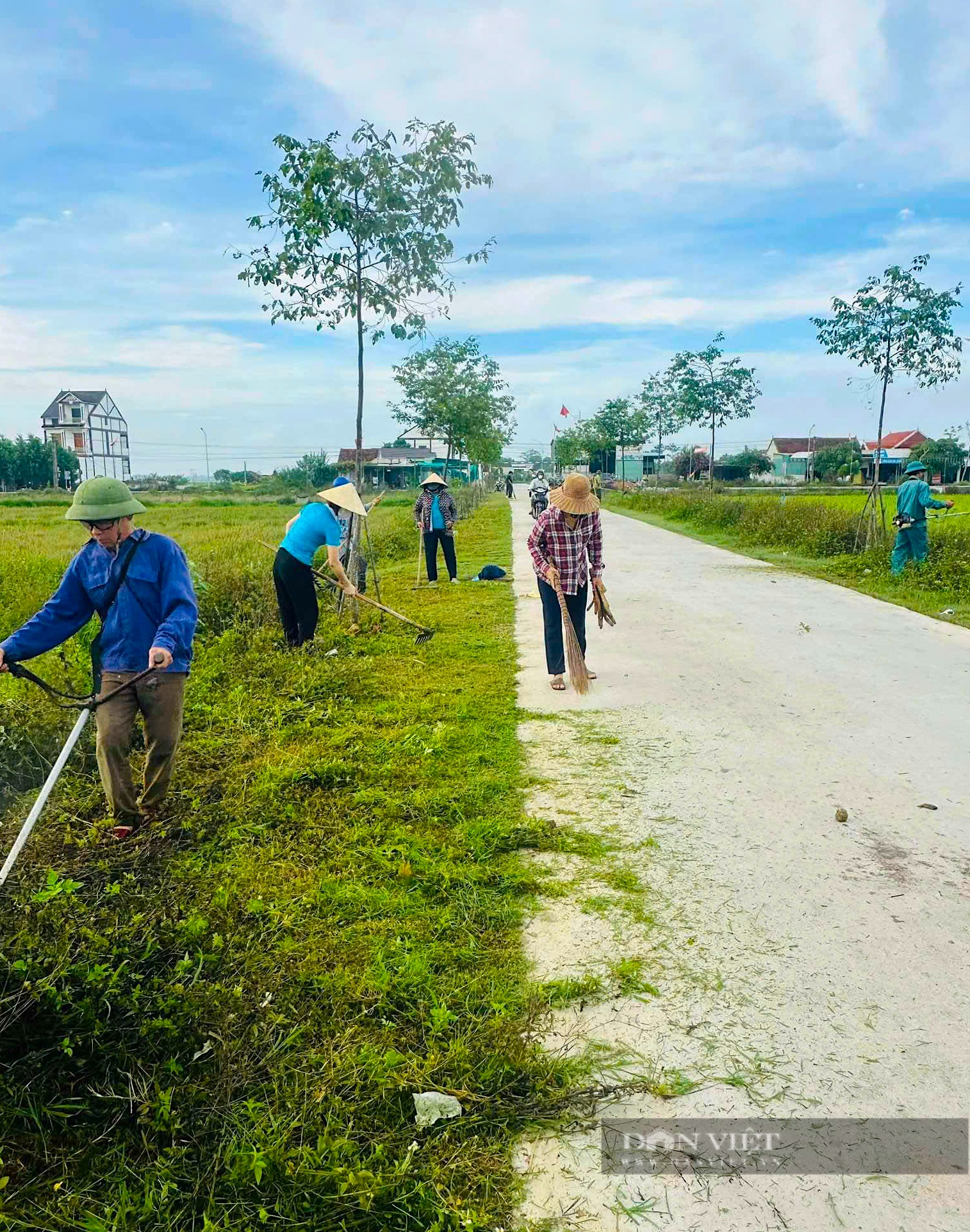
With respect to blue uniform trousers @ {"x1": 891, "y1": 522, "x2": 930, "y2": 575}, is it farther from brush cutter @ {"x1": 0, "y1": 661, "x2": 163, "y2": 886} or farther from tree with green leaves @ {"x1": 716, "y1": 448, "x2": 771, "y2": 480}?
tree with green leaves @ {"x1": 716, "y1": 448, "x2": 771, "y2": 480}

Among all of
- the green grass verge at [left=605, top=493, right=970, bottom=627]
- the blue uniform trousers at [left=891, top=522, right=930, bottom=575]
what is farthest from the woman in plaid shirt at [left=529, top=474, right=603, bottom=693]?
the blue uniform trousers at [left=891, top=522, right=930, bottom=575]

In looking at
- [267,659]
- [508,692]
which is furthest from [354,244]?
[508,692]

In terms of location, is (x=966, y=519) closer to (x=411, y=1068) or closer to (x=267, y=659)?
(x=267, y=659)

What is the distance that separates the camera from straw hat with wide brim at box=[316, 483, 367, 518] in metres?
7.73

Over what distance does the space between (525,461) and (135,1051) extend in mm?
142548

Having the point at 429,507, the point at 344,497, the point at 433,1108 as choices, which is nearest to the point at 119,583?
the point at 433,1108

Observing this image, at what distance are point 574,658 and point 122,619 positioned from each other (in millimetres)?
3380

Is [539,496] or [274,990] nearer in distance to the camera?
[274,990]

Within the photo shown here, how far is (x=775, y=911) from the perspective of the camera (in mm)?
3246

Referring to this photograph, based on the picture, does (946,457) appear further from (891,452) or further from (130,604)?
(130,604)

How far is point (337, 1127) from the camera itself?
218cm

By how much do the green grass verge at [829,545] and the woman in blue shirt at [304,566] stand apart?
248 inches

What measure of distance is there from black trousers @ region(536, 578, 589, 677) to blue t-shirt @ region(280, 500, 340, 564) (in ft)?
5.71

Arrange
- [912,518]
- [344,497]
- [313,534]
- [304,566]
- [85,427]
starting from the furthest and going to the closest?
[85,427]
[912,518]
[344,497]
[304,566]
[313,534]
